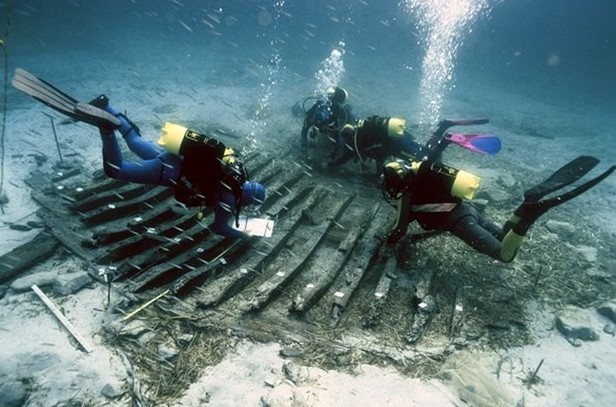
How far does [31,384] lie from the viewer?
10.7ft

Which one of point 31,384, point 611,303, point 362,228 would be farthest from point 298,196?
point 611,303

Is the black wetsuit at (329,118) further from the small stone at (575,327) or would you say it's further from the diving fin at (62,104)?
the small stone at (575,327)

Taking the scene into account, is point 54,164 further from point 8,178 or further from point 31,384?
point 31,384

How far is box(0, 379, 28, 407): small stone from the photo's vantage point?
3.06m

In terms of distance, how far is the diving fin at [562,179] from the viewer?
469 centimetres

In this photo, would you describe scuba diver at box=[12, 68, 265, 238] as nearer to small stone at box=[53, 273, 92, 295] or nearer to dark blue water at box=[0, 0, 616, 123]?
small stone at box=[53, 273, 92, 295]

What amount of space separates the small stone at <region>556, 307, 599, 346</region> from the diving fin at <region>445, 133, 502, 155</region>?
12.4ft

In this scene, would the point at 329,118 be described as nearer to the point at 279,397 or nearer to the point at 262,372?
the point at 262,372

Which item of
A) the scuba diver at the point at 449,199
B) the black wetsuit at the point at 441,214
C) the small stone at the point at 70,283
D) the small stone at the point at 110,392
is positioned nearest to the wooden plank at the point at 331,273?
the scuba diver at the point at 449,199

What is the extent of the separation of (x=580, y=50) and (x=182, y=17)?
144 feet

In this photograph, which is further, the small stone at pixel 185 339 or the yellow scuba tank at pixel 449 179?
the yellow scuba tank at pixel 449 179


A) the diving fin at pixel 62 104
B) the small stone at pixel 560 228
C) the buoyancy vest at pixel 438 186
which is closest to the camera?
the diving fin at pixel 62 104

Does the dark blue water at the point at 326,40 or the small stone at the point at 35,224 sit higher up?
the dark blue water at the point at 326,40

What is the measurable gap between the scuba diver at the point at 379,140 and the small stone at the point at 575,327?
3996 millimetres
